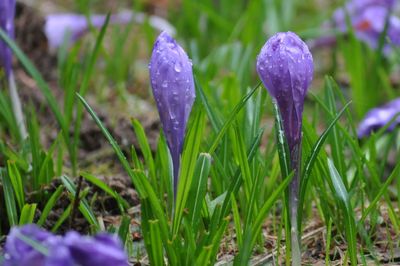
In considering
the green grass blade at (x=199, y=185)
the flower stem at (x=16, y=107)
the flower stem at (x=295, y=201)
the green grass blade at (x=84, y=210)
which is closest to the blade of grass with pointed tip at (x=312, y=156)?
the flower stem at (x=295, y=201)

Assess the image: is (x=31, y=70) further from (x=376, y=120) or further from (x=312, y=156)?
(x=376, y=120)

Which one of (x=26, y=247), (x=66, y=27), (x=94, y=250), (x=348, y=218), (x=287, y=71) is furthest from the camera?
(x=66, y=27)

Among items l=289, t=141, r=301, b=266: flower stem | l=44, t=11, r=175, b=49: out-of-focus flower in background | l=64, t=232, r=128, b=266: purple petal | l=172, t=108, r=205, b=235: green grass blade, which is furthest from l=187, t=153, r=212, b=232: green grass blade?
l=44, t=11, r=175, b=49: out-of-focus flower in background

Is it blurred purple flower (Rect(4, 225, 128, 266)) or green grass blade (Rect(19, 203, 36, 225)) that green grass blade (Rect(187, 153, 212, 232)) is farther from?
blurred purple flower (Rect(4, 225, 128, 266))

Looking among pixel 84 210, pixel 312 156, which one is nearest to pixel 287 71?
pixel 312 156

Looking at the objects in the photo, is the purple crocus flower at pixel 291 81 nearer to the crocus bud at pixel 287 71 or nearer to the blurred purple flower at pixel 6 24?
the crocus bud at pixel 287 71

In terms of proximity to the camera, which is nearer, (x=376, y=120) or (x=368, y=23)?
(x=376, y=120)
